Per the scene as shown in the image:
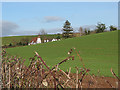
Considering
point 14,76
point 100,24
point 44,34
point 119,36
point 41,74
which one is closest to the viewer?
point 41,74

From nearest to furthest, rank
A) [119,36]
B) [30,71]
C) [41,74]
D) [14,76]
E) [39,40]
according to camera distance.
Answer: [41,74], [30,71], [14,76], [119,36], [39,40]

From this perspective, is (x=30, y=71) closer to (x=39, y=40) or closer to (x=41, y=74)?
(x=41, y=74)

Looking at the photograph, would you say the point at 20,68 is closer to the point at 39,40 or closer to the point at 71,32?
the point at 39,40

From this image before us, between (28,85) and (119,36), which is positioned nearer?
(28,85)

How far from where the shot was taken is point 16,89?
2.36 m

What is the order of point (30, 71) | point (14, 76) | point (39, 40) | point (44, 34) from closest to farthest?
point (30, 71) < point (14, 76) < point (39, 40) < point (44, 34)

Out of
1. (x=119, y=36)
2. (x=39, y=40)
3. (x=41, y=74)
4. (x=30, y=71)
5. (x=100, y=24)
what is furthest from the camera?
(x=100, y=24)

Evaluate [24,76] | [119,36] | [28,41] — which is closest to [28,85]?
[24,76]

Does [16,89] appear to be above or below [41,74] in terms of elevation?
below

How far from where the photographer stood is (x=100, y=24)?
66250 mm

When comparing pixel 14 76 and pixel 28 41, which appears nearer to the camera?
pixel 14 76

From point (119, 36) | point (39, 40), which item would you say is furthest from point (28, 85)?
point (39, 40)

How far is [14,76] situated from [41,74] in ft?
1.93

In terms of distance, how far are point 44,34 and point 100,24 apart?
22283mm
